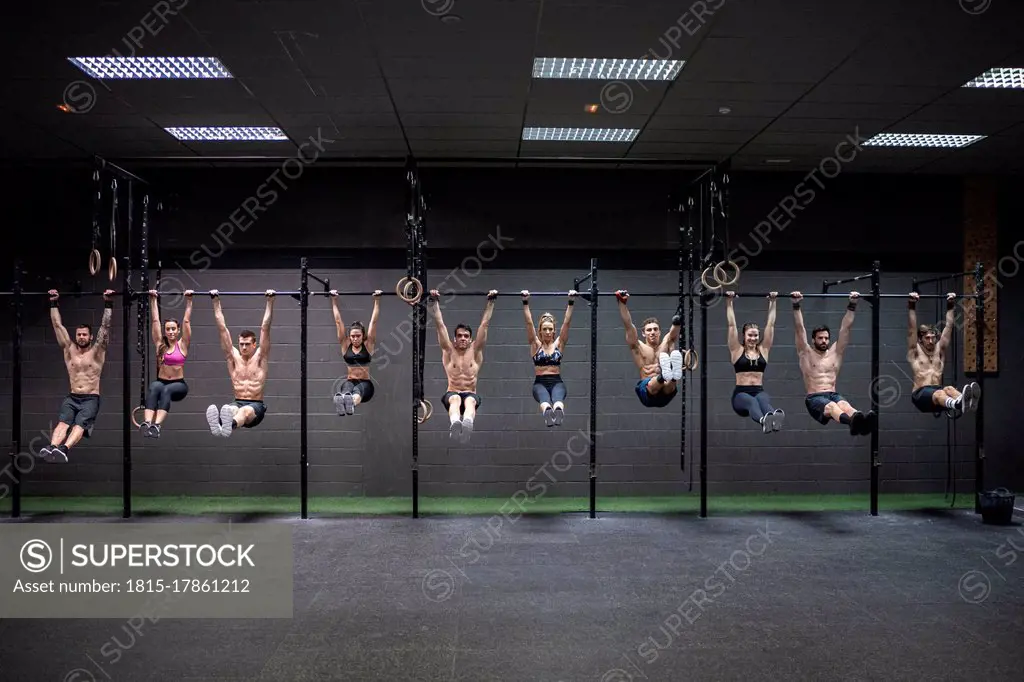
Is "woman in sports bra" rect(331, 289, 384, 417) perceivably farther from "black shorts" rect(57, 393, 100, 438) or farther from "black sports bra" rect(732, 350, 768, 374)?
"black sports bra" rect(732, 350, 768, 374)

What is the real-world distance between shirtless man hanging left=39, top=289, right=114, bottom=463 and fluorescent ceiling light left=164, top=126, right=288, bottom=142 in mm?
1654

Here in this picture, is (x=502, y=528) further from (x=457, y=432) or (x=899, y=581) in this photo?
(x=899, y=581)

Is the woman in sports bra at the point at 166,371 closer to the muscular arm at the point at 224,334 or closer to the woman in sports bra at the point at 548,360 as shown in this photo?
the muscular arm at the point at 224,334

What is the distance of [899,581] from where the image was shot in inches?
166

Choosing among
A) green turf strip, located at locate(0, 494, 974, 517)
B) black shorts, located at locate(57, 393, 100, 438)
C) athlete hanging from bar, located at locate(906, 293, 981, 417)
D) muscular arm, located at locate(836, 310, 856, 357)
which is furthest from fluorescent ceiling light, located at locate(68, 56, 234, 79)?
athlete hanging from bar, located at locate(906, 293, 981, 417)

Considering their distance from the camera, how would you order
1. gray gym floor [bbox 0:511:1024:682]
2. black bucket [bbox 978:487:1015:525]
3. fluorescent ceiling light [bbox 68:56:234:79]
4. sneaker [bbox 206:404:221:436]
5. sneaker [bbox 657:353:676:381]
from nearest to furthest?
gray gym floor [bbox 0:511:1024:682], fluorescent ceiling light [bbox 68:56:234:79], sneaker [bbox 657:353:676:381], sneaker [bbox 206:404:221:436], black bucket [bbox 978:487:1015:525]

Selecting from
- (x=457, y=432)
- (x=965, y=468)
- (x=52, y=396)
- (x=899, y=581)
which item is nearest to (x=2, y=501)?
(x=52, y=396)

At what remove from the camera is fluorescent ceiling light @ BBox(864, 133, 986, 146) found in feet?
19.6

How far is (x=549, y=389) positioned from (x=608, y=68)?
279 cm

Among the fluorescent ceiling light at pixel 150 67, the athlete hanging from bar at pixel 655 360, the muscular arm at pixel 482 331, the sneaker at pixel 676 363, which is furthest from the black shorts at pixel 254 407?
the sneaker at pixel 676 363

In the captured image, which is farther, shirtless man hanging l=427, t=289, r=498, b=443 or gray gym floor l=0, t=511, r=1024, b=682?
shirtless man hanging l=427, t=289, r=498, b=443

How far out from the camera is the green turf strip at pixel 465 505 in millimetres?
6145

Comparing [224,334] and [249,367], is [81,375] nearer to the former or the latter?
[224,334]

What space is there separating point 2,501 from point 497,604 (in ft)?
19.5
